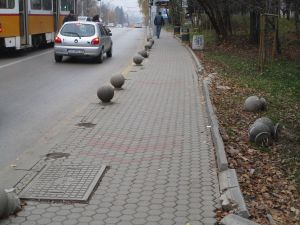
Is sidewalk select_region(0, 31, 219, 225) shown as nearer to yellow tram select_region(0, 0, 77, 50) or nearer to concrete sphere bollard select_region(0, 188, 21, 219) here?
concrete sphere bollard select_region(0, 188, 21, 219)

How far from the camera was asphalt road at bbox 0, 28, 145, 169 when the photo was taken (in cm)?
846

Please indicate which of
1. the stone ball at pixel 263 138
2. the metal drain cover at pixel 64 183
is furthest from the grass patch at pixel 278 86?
the metal drain cover at pixel 64 183

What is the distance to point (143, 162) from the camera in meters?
7.00

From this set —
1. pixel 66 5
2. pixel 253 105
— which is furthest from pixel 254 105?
pixel 66 5

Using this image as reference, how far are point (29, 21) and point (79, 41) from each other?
3.66m

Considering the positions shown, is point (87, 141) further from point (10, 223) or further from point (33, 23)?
point (33, 23)

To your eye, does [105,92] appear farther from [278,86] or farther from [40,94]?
[278,86]

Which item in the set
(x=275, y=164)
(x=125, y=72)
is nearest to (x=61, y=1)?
(x=125, y=72)

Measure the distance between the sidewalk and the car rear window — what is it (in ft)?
26.4

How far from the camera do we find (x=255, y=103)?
10.6 m

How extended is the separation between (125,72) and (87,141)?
32.5 ft

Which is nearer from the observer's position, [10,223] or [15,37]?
[10,223]

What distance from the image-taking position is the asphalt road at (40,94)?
8461 mm

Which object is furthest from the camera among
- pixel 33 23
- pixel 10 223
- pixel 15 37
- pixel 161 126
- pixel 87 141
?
pixel 33 23
